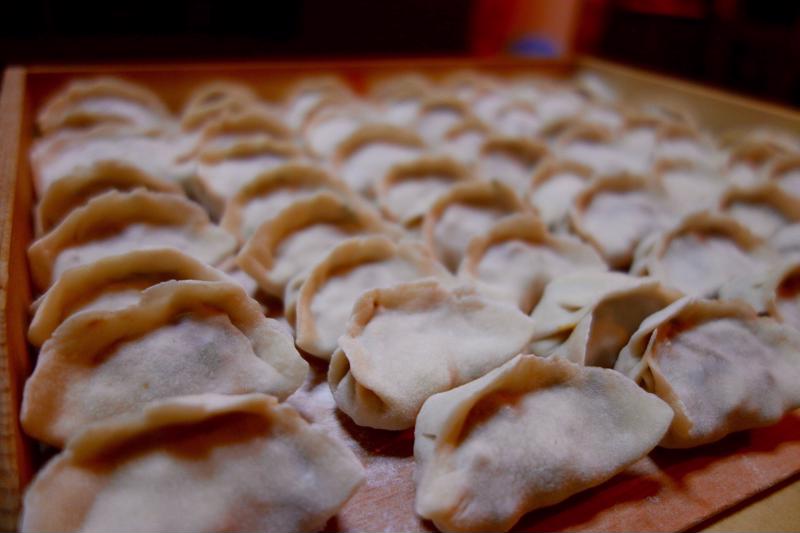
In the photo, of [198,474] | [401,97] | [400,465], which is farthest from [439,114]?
[198,474]

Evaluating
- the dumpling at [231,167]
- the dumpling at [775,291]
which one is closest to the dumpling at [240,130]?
the dumpling at [231,167]

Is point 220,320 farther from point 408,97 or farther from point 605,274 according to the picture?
point 408,97

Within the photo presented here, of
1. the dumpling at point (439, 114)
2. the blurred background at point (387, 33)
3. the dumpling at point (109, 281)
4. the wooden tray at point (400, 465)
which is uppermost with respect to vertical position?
the blurred background at point (387, 33)

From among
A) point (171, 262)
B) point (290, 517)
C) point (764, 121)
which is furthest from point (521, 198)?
point (764, 121)

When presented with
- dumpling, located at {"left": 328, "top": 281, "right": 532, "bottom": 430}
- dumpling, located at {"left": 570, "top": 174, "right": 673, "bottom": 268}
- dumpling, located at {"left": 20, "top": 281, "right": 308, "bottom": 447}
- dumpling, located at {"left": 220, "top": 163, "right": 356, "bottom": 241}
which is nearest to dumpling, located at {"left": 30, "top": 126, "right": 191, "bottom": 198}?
dumpling, located at {"left": 220, "top": 163, "right": 356, "bottom": 241}

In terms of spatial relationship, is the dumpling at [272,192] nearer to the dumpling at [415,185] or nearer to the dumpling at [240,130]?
the dumpling at [415,185]

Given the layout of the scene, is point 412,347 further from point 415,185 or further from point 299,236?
point 415,185
